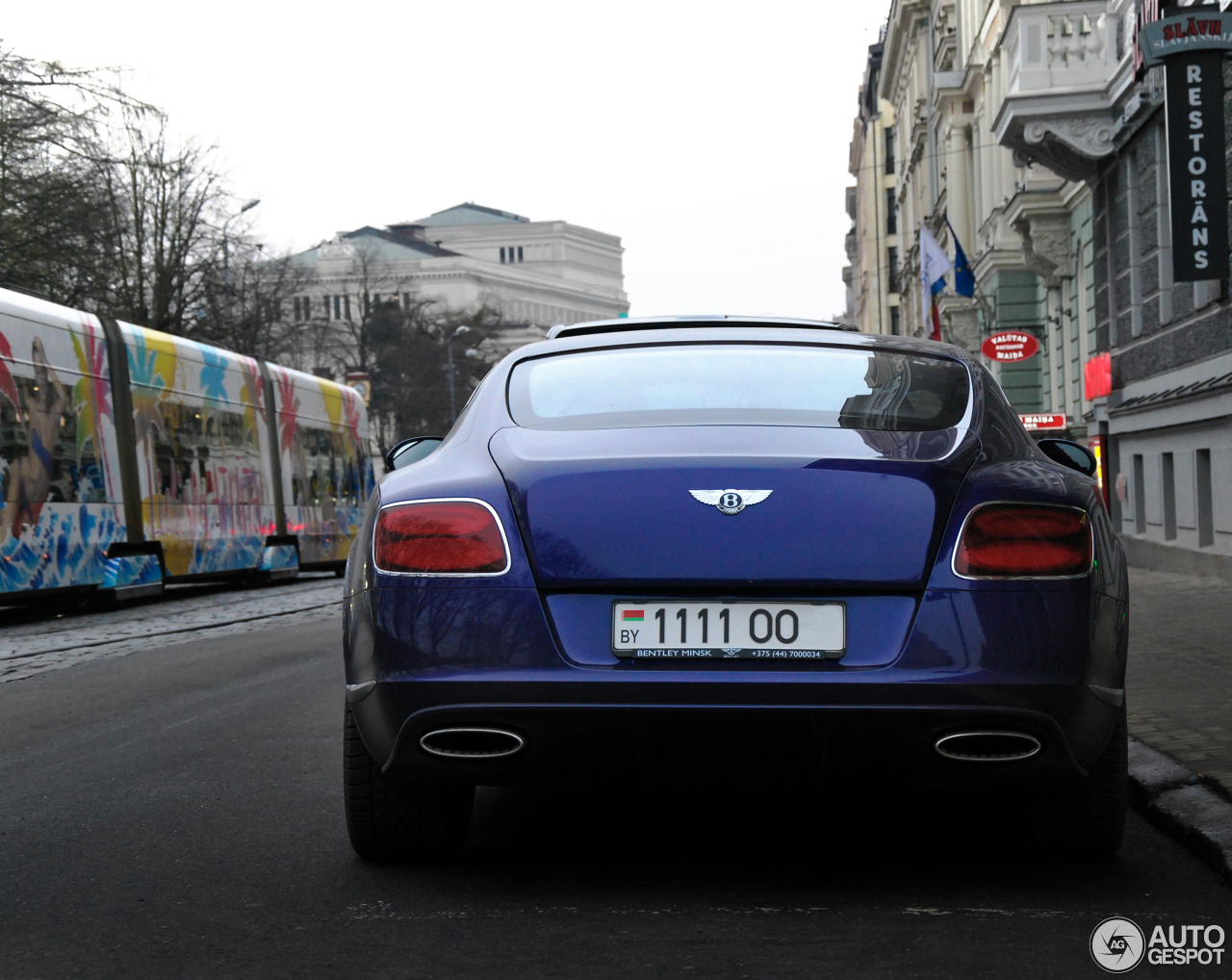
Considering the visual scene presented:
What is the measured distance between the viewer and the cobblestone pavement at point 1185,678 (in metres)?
6.42

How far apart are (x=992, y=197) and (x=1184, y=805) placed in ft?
108

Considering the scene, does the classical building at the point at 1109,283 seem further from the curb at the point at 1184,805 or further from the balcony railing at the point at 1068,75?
the curb at the point at 1184,805

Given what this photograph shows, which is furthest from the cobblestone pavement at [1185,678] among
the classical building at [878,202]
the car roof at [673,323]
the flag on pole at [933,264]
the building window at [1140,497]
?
the classical building at [878,202]

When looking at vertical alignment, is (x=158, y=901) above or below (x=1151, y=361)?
below

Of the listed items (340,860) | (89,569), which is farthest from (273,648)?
(340,860)

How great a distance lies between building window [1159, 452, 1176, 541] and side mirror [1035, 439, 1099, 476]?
16.0 meters

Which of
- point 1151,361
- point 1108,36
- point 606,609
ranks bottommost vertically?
point 606,609

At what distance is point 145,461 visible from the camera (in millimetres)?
19922

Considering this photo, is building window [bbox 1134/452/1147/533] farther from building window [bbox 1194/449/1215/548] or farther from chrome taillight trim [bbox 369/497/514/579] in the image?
chrome taillight trim [bbox 369/497/514/579]

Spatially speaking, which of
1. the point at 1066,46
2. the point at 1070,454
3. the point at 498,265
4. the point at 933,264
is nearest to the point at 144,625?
the point at 1070,454

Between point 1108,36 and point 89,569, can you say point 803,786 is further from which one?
point 1108,36

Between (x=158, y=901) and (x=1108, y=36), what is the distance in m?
21.8

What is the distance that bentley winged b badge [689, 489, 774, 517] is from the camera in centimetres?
413

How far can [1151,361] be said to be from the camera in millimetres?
21688
